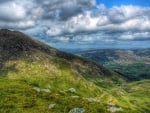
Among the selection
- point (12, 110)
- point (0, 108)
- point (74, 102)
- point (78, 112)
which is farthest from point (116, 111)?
point (0, 108)

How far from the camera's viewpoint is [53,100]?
19925cm

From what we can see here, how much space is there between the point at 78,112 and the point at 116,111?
20623 millimetres

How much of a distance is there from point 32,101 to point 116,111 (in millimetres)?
64651

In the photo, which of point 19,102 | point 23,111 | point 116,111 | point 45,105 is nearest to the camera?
point 116,111

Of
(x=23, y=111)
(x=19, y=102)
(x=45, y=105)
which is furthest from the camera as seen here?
(x=19, y=102)

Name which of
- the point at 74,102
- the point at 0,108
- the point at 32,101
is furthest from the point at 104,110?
the point at 0,108

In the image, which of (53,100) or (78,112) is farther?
(53,100)

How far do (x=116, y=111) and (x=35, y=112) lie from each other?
45.7 meters

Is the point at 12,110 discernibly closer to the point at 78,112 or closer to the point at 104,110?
the point at 78,112

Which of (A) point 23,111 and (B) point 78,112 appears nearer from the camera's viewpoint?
(B) point 78,112

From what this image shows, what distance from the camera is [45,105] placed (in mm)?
185375

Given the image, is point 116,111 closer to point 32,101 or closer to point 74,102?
point 74,102

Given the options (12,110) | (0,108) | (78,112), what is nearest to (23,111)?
(12,110)

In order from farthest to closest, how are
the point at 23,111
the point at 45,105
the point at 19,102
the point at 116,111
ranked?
the point at 19,102, the point at 45,105, the point at 23,111, the point at 116,111
